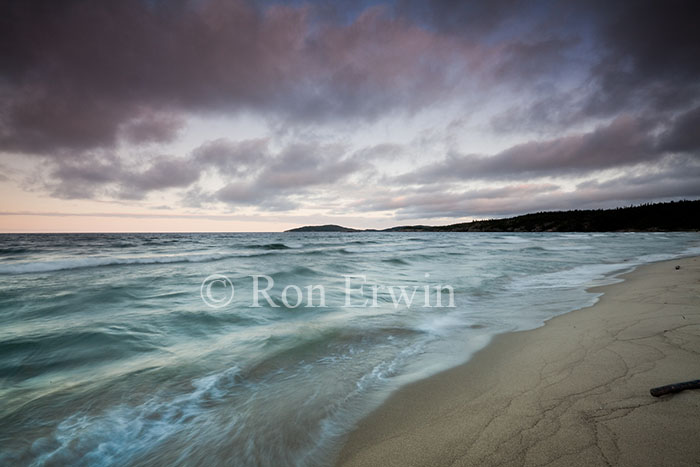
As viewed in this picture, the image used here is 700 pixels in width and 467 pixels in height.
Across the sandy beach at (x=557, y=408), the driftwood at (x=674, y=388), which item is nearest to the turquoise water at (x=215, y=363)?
the sandy beach at (x=557, y=408)

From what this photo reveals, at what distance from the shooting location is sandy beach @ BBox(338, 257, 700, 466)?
1.70m

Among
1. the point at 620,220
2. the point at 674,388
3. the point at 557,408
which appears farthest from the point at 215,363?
the point at 620,220

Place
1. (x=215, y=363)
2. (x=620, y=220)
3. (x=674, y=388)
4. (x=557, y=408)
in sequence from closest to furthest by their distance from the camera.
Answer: (x=674, y=388)
(x=557, y=408)
(x=215, y=363)
(x=620, y=220)

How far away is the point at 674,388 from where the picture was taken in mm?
1999

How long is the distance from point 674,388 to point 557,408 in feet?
2.48

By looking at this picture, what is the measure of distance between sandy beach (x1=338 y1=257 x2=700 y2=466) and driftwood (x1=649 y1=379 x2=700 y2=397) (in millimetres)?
37

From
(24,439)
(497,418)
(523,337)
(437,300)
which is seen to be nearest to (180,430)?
(24,439)

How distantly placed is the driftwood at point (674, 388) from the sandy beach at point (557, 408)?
4cm

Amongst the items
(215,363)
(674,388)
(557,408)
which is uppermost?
(674,388)

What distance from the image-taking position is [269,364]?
3.93 meters

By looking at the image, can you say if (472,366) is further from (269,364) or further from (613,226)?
(613,226)

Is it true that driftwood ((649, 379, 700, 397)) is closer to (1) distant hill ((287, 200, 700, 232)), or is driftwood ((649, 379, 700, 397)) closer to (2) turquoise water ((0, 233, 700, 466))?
(2) turquoise water ((0, 233, 700, 466))

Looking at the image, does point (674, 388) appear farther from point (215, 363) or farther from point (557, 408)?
point (215, 363)

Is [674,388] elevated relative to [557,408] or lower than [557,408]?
elevated
